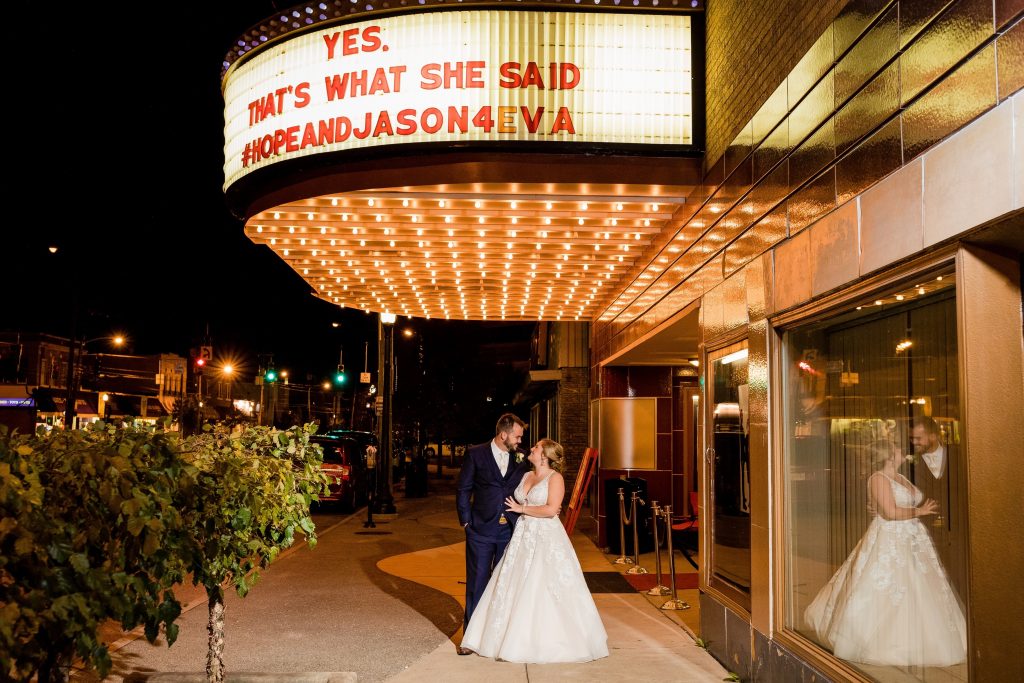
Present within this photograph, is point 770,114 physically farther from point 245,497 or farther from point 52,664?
point 52,664

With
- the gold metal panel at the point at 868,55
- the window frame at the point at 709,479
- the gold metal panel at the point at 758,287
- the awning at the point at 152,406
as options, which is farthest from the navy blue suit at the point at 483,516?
the awning at the point at 152,406

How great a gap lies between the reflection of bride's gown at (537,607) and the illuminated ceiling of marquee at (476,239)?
2.94 metres

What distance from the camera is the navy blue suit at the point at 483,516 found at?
7.82 meters

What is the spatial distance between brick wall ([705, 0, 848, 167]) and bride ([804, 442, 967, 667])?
9.11 ft

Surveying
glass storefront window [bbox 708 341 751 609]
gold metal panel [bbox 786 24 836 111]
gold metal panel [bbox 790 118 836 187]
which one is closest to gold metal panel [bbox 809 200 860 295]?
gold metal panel [bbox 790 118 836 187]

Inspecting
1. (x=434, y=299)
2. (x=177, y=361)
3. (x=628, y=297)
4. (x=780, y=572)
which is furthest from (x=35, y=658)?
(x=177, y=361)

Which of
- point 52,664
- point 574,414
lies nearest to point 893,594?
point 52,664

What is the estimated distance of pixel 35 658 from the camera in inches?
134

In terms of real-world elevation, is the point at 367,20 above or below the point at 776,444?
above

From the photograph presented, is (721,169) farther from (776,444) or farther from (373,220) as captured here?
(373,220)

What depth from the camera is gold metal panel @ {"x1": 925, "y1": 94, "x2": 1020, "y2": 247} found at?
3.53 m

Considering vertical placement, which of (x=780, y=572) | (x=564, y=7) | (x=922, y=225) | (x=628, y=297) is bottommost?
(x=780, y=572)

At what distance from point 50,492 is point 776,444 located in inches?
182

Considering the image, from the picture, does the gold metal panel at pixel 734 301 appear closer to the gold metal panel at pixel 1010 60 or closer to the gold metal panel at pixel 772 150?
the gold metal panel at pixel 772 150
